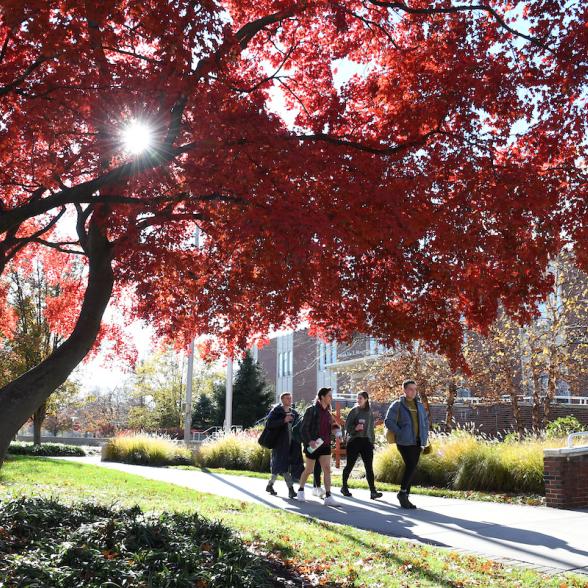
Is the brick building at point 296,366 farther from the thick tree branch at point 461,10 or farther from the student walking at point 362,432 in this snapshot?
the thick tree branch at point 461,10

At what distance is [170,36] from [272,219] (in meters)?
1.96

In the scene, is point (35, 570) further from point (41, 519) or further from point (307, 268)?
point (307, 268)

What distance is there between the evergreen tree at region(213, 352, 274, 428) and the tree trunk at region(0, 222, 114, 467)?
36.5 m

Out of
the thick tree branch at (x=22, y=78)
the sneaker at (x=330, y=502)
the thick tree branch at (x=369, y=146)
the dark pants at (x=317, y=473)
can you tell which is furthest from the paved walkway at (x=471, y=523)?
the thick tree branch at (x=22, y=78)

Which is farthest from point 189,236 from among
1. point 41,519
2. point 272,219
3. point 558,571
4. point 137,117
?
point 558,571

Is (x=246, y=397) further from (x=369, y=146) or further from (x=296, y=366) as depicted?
(x=369, y=146)

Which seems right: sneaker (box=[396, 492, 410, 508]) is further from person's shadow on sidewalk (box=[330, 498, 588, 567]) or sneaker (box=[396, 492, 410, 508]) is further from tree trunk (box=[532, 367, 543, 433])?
tree trunk (box=[532, 367, 543, 433])

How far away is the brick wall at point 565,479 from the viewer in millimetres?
10797

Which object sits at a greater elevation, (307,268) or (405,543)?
(307,268)

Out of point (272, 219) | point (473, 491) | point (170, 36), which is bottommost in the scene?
point (473, 491)

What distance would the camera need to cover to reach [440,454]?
14.2m

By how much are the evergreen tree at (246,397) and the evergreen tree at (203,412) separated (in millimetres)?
821

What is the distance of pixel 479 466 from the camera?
13.3 m

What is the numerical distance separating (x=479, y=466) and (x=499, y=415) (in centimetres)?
1441
